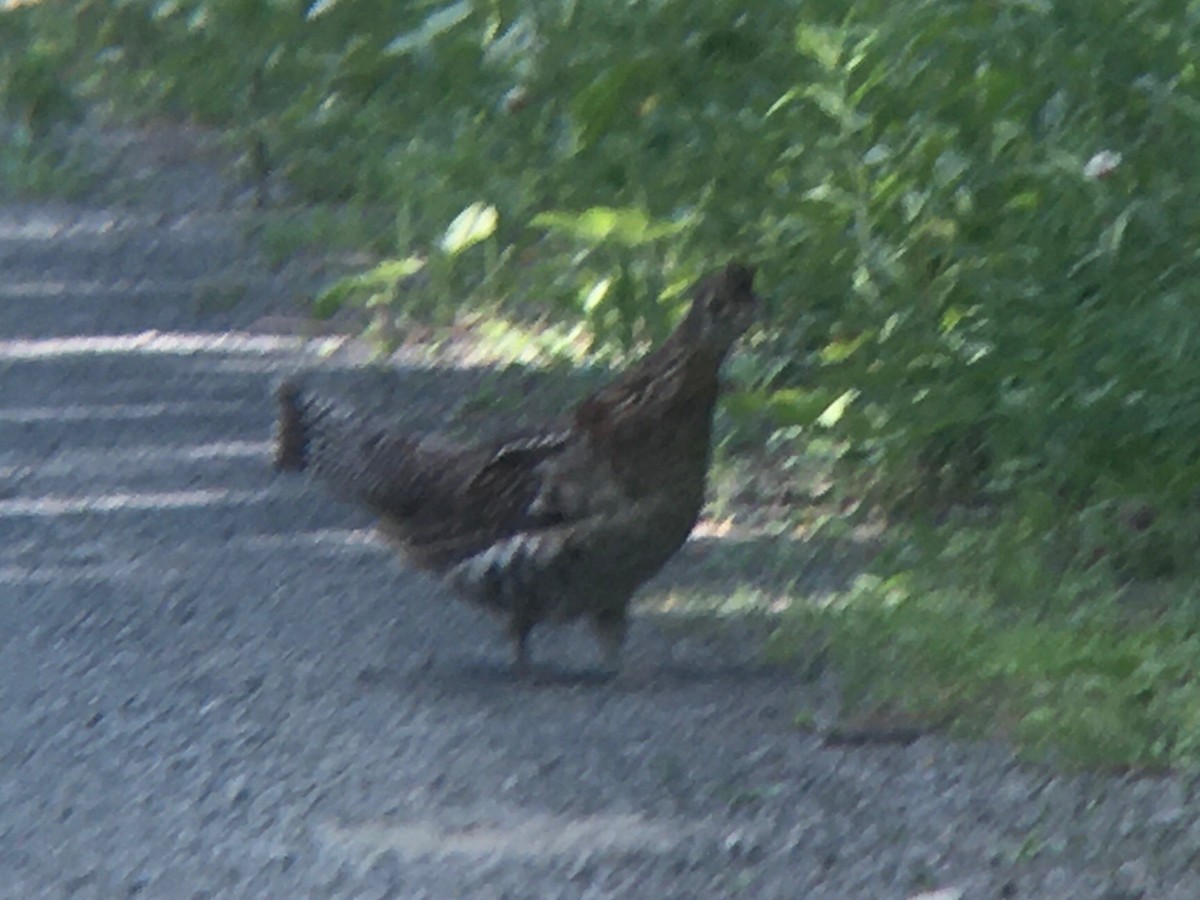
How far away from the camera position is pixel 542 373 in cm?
765

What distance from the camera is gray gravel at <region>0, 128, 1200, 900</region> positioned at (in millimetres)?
4043

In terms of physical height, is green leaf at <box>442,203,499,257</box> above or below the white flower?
below

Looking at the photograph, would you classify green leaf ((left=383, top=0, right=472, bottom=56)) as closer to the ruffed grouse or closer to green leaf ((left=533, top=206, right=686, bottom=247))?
green leaf ((left=533, top=206, right=686, bottom=247))

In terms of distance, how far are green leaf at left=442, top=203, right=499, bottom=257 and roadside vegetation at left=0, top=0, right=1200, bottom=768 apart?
0.08 ft

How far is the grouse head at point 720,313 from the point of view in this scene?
4969mm

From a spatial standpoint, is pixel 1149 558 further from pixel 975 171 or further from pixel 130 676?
pixel 130 676

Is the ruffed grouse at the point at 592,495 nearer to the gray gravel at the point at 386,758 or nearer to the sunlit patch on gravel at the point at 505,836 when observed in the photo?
the gray gravel at the point at 386,758

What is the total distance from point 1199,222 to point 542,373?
298cm

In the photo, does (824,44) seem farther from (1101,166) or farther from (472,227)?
(472,227)

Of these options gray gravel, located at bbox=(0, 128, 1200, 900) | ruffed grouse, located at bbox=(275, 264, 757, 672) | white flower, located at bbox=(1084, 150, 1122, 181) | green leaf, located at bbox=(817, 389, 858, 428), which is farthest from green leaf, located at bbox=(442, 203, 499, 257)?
white flower, located at bbox=(1084, 150, 1122, 181)

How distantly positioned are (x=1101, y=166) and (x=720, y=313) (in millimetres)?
919

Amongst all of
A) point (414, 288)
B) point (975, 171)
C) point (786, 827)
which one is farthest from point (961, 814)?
point (414, 288)

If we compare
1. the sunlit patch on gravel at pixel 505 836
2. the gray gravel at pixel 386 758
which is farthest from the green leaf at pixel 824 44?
the sunlit patch on gravel at pixel 505 836

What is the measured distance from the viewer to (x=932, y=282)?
5.92 metres
